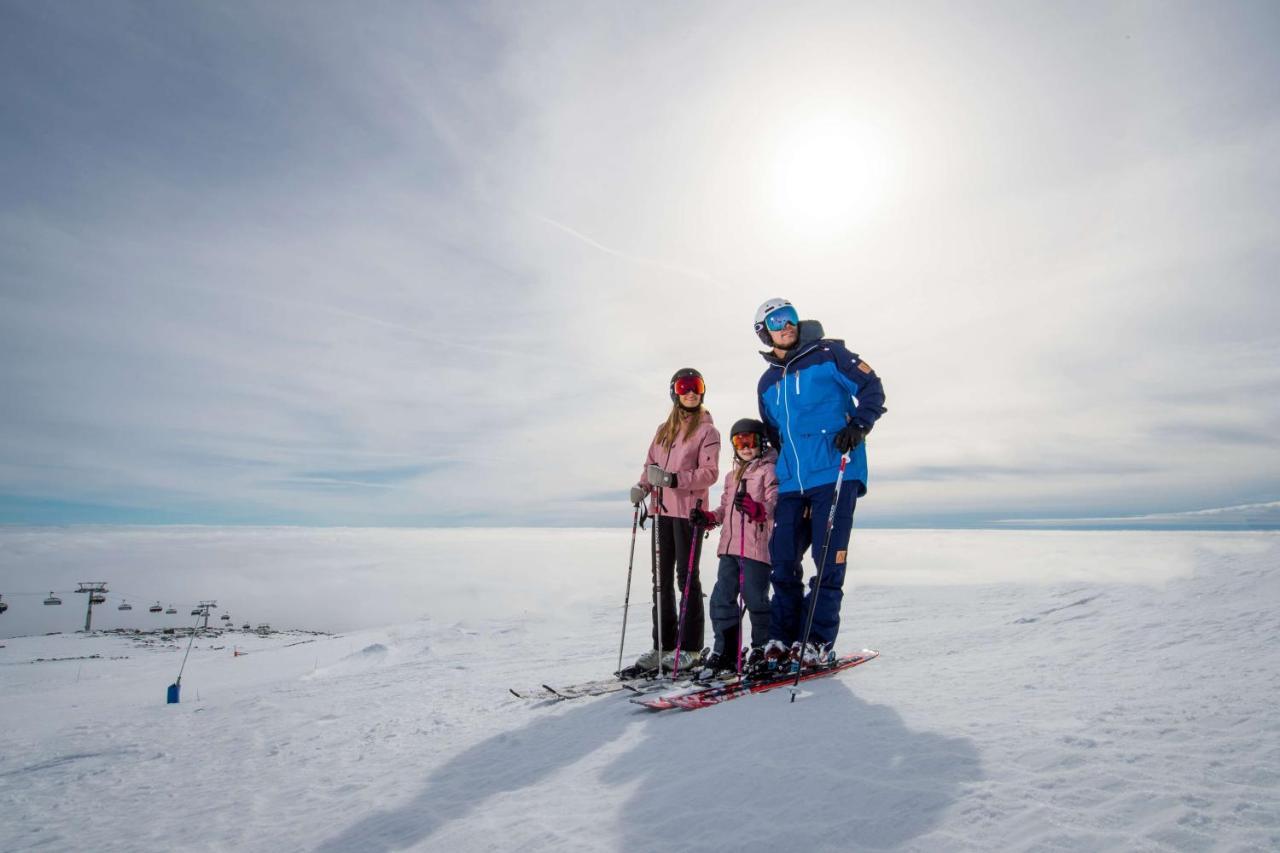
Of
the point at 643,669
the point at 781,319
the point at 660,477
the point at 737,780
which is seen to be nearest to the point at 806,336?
the point at 781,319

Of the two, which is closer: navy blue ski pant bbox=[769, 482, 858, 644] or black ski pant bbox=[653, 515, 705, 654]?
navy blue ski pant bbox=[769, 482, 858, 644]

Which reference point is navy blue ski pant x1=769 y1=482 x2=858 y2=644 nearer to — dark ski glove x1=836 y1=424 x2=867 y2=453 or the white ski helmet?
dark ski glove x1=836 y1=424 x2=867 y2=453

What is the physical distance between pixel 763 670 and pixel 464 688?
3006 mm

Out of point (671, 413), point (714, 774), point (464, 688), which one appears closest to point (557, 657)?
point (464, 688)

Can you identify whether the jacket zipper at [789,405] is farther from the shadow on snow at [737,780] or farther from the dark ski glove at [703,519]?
the shadow on snow at [737,780]

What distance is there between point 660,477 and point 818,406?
5.36ft

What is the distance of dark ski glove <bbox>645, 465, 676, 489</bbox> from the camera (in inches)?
228

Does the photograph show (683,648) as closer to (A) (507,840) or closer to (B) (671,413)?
(B) (671,413)

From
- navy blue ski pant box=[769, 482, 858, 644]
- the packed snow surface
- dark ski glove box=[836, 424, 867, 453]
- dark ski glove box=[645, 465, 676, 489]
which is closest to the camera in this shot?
the packed snow surface

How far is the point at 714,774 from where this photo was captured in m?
2.70

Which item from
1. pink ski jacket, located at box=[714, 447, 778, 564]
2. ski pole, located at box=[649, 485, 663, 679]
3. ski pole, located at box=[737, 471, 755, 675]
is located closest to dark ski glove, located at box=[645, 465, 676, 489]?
ski pole, located at box=[649, 485, 663, 679]

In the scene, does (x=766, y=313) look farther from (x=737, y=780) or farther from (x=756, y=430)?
(x=737, y=780)

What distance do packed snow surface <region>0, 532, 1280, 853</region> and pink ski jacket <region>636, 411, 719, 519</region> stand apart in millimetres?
2017

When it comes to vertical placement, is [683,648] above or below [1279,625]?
below
